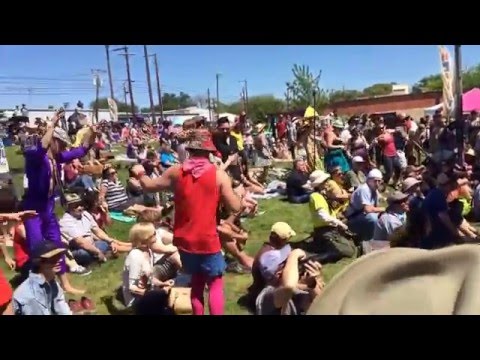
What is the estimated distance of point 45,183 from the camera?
16.5ft

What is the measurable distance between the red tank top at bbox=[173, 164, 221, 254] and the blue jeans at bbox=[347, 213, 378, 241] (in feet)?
7.50

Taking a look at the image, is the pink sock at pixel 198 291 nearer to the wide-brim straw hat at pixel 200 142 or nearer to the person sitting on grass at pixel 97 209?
the wide-brim straw hat at pixel 200 142

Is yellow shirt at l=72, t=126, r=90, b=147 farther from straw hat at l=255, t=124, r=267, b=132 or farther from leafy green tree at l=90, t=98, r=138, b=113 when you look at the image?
straw hat at l=255, t=124, r=267, b=132

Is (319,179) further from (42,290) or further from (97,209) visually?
(42,290)

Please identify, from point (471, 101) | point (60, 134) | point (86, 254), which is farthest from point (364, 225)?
point (471, 101)

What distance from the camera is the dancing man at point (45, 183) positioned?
4957 mm

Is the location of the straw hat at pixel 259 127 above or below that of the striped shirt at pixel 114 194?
above

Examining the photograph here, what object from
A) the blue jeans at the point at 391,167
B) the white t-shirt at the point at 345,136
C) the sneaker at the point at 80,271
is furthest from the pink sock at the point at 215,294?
the white t-shirt at the point at 345,136

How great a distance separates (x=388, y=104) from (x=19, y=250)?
7.06 metres

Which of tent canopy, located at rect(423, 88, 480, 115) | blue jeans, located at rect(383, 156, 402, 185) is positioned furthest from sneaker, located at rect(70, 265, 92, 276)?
tent canopy, located at rect(423, 88, 480, 115)
